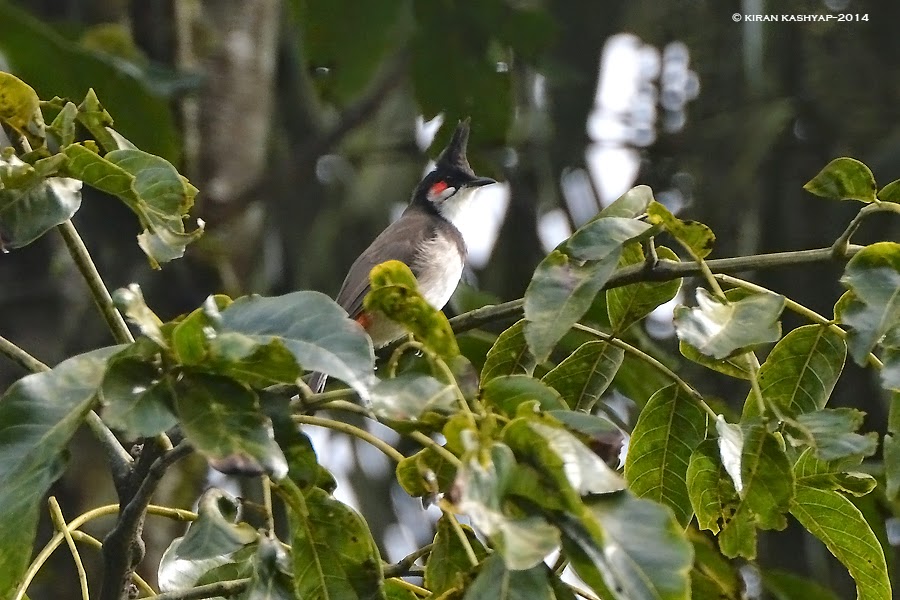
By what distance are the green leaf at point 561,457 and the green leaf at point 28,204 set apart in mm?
418

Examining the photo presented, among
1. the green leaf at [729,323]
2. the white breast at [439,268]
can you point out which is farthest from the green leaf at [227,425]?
the white breast at [439,268]

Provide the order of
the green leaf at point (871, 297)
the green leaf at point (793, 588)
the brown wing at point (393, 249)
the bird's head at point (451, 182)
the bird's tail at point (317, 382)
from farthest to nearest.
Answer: the bird's head at point (451, 182)
the brown wing at point (393, 249)
the bird's tail at point (317, 382)
the green leaf at point (793, 588)
the green leaf at point (871, 297)

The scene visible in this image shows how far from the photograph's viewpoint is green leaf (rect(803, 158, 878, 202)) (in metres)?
1.04

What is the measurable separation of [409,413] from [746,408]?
39 centimetres

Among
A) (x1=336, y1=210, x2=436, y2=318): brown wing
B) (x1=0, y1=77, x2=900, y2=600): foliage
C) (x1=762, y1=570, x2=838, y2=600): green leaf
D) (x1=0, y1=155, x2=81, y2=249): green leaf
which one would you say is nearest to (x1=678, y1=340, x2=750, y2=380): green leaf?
(x1=0, y1=77, x2=900, y2=600): foliage

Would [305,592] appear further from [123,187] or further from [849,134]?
[849,134]

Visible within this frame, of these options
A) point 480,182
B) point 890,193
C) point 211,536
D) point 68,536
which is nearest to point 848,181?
point 890,193

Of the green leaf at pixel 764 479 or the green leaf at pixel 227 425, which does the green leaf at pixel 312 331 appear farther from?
the green leaf at pixel 764 479

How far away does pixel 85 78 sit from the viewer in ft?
8.62

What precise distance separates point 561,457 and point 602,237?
0.90 feet

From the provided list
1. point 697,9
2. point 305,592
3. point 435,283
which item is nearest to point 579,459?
point 305,592

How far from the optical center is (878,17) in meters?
4.21

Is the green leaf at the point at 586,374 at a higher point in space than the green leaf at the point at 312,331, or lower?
lower

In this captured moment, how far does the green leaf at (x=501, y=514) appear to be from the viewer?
68 cm
